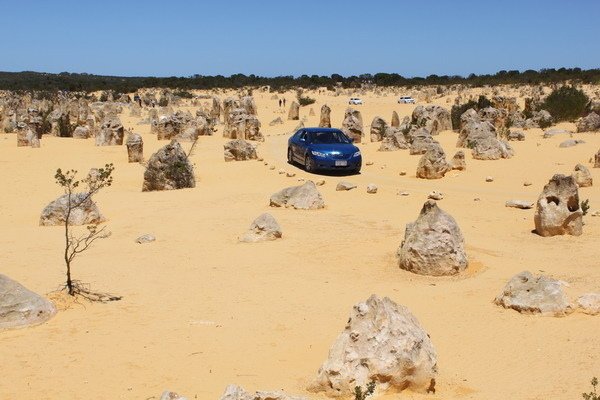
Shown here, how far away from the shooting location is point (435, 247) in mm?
9578

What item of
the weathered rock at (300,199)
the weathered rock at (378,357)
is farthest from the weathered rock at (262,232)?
the weathered rock at (378,357)

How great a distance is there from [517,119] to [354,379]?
27922 millimetres

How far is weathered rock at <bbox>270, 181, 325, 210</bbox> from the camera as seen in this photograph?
14828 millimetres

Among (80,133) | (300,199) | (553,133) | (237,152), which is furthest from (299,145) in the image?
(80,133)

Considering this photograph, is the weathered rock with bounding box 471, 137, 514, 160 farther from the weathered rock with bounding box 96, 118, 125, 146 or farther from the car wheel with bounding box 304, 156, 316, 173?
the weathered rock with bounding box 96, 118, 125, 146

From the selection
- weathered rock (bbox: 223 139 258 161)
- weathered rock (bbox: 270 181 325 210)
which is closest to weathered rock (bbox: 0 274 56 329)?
weathered rock (bbox: 270 181 325 210)

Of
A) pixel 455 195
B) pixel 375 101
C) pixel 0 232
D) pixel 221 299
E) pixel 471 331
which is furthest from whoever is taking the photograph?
pixel 375 101

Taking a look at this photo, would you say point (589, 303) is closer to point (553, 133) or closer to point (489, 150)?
point (489, 150)

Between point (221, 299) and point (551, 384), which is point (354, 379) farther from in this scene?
point (221, 299)

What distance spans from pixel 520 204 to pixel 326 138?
8984 millimetres

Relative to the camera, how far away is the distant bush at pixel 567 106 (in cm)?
3188

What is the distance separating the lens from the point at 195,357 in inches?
261

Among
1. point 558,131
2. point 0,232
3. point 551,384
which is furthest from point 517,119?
point 551,384

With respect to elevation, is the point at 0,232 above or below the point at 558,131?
below
